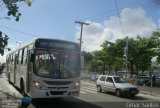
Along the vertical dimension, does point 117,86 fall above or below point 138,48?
below

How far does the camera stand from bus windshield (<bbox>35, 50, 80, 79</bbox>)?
583 inches

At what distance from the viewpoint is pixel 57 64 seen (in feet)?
49.4

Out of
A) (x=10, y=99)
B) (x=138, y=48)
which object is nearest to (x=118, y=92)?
(x=10, y=99)

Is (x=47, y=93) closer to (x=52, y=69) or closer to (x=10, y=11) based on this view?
(x=52, y=69)

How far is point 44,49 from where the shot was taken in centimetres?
1516

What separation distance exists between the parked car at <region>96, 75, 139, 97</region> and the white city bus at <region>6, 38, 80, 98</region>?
789cm

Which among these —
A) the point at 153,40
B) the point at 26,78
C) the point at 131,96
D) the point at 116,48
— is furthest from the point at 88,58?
the point at 26,78

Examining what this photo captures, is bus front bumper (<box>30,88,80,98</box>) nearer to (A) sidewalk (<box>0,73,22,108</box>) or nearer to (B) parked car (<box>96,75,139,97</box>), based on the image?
(A) sidewalk (<box>0,73,22,108</box>)

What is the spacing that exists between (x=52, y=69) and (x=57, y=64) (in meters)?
0.36

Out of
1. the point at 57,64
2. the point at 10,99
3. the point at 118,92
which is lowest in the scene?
the point at 118,92

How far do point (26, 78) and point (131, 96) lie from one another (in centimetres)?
1019

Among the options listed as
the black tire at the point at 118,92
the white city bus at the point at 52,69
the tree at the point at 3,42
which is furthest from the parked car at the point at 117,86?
the tree at the point at 3,42

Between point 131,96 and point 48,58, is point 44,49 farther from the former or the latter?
point 131,96

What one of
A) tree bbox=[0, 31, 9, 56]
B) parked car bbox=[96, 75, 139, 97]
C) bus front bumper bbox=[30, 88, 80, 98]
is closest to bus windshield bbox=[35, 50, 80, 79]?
bus front bumper bbox=[30, 88, 80, 98]
